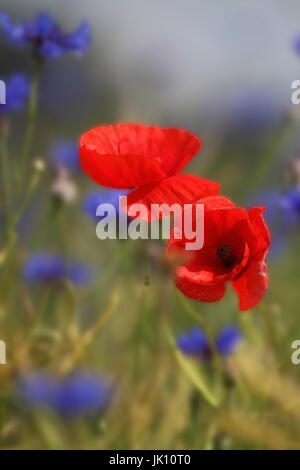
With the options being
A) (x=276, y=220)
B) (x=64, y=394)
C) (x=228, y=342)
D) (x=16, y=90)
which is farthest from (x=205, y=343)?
(x=276, y=220)

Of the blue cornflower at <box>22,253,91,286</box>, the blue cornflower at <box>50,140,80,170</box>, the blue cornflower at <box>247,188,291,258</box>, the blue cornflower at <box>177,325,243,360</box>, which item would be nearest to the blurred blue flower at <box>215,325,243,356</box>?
the blue cornflower at <box>177,325,243,360</box>

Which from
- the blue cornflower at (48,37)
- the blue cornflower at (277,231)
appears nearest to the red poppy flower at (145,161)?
the blue cornflower at (48,37)

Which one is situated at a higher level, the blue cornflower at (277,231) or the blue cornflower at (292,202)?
the blue cornflower at (277,231)

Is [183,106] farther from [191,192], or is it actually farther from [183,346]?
[191,192]

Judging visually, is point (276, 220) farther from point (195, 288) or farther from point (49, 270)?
point (195, 288)

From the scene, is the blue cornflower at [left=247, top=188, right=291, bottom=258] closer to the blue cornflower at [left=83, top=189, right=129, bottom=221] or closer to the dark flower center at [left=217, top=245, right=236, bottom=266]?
the blue cornflower at [left=83, top=189, right=129, bottom=221]

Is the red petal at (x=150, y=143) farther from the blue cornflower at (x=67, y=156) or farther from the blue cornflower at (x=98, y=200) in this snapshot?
the blue cornflower at (x=67, y=156)
